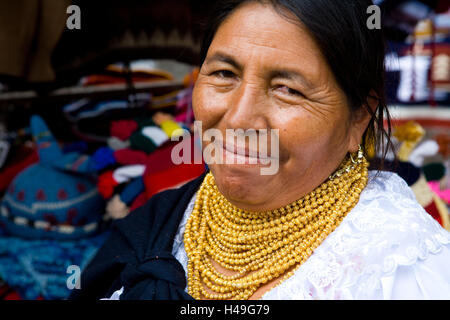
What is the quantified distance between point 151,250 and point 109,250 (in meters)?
0.27

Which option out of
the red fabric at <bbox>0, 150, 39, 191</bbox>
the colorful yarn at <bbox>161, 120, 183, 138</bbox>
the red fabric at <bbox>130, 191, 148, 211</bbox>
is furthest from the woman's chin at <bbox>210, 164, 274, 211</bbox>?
the red fabric at <bbox>0, 150, 39, 191</bbox>

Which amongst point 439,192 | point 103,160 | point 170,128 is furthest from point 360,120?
point 439,192

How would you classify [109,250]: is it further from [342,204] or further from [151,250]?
[342,204]

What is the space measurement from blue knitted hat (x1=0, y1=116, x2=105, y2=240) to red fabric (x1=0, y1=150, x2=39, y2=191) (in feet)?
0.64

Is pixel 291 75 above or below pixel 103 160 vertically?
above

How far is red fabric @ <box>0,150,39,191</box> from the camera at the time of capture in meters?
2.39

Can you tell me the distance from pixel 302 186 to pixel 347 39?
377mm

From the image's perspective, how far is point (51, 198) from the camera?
2084mm

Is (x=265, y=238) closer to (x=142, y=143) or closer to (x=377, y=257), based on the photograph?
(x=377, y=257)

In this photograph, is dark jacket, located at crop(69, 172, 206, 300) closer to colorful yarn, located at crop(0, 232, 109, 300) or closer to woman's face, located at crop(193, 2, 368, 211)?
woman's face, located at crop(193, 2, 368, 211)

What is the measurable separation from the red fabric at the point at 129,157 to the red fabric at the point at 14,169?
70 cm

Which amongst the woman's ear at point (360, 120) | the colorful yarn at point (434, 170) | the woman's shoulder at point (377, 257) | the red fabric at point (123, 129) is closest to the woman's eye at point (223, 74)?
the woman's ear at point (360, 120)

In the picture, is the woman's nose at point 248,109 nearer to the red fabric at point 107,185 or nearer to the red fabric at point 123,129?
the red fabric at point 107,185
